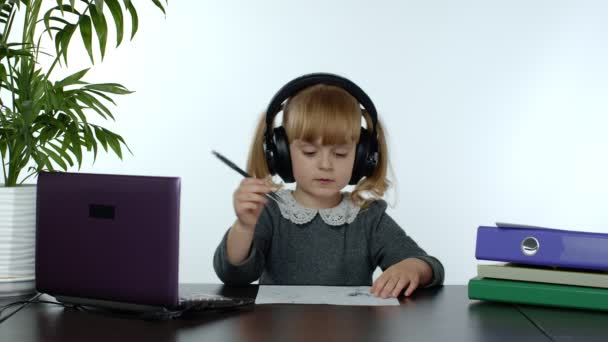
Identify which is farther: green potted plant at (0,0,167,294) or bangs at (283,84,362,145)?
bangs at (283,84,362,145)

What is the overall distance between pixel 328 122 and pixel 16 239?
0.70m

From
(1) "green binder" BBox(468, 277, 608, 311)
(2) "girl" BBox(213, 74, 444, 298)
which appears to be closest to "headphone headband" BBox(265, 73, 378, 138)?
(2) "girl" BBox(213, 74, 444, 298)

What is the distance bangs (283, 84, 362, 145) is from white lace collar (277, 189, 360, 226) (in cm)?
18

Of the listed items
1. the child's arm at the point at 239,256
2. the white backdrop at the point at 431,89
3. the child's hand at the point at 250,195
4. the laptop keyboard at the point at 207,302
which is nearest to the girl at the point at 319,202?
the child's arm at the point at 239,256

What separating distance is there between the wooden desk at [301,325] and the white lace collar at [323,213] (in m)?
0.52

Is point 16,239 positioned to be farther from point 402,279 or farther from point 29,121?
point 402,279

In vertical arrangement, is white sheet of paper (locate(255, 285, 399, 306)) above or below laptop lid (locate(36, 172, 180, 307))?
below

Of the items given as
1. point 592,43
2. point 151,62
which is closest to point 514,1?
point 592,43

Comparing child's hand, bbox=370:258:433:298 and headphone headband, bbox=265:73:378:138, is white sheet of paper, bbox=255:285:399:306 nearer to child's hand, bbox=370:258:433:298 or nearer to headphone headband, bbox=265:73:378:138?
child's hand, bbox=370:258:433:298

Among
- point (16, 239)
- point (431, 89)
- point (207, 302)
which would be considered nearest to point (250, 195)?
point (207, 302)

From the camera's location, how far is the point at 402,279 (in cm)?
134

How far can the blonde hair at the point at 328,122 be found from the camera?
164 centimetres

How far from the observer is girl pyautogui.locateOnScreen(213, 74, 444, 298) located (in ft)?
5.00

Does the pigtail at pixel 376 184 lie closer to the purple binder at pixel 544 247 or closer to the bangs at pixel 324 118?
the bangs at pixel 324 118
